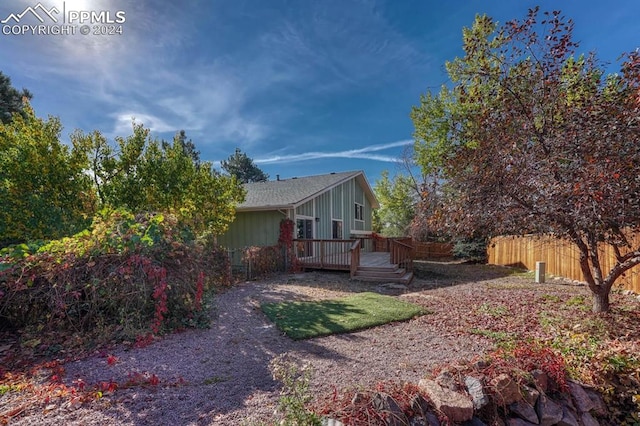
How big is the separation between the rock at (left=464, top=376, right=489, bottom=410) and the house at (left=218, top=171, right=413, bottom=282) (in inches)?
305

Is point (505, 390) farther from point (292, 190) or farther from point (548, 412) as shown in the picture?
point (292, 190)

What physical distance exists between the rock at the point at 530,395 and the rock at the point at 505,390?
87 mm

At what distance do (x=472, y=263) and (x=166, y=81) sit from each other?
17.4 m

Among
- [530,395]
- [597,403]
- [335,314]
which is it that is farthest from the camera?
[335,314]

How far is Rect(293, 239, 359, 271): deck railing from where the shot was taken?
39.0 ft

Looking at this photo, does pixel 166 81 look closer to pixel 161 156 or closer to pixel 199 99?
pixel 199 99

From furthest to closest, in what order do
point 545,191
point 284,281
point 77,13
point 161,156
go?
point 284,281
point 161,156
point 77,13
point 545,191

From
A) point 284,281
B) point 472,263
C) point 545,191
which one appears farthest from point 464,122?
point 472,263

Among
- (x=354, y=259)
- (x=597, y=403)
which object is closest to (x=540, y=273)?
(x=354, y=259)

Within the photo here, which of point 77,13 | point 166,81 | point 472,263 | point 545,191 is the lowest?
point 472,263

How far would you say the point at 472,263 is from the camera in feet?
56.0

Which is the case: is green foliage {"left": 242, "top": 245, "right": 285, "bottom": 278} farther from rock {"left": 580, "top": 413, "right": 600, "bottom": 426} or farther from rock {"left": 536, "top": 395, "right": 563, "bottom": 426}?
rock {"left": 580, "top": 413, "right": 600, "bottom": 426}

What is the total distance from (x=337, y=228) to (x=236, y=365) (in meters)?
13.3

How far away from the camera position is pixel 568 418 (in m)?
2.96
